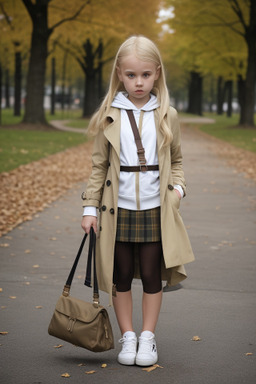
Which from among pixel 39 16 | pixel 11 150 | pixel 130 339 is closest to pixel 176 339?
pixel 130 339

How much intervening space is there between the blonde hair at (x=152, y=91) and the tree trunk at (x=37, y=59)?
871 inches

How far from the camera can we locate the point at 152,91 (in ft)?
11.5

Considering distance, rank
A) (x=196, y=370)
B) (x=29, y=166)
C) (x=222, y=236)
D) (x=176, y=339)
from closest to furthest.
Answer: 1. (x=196, y=370)
2. (x=176, y=339)
3. (x=222, y=236)
4. (x=29, y=166)

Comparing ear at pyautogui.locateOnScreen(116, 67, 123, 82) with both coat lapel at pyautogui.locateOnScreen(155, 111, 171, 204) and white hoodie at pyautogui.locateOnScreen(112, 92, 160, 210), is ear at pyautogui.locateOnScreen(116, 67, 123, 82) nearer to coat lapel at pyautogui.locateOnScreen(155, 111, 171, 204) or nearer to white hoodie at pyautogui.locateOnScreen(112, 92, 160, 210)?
white hoodie at pyautogui.locateOnScreen(112, 92, 160, 210)

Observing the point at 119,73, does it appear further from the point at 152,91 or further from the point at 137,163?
the point at 137,163

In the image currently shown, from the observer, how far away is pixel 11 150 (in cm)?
1659

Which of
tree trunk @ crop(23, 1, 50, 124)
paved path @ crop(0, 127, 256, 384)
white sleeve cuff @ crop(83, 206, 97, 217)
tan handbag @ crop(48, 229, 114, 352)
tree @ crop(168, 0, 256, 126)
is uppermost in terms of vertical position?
tree @ crop(168, 0, 256, 126)

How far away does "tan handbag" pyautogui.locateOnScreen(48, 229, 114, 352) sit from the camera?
10.8 feet

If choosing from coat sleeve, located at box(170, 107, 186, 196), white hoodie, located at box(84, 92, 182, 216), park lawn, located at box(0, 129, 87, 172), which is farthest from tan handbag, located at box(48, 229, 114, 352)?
park lawn, located at box(0, 129, 87, 172)

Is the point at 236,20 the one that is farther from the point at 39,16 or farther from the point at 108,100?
the point at 108,100

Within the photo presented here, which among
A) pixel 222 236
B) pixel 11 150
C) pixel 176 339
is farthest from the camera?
pixel 11 150

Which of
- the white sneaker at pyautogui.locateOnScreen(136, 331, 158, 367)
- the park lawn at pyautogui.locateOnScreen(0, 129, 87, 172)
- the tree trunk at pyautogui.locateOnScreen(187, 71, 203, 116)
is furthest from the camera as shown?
the tree trunk at pyautogui.locateOnScreen(187, 71, 203, 116)

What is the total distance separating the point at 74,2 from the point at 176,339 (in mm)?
23775

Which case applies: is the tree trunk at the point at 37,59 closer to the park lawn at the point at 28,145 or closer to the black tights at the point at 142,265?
the park lawn at the point at 28,145
